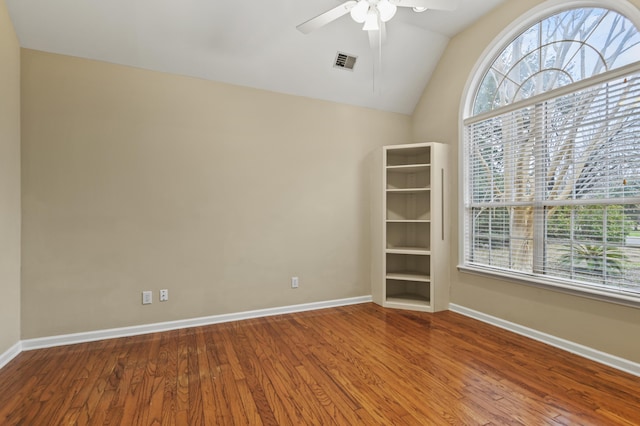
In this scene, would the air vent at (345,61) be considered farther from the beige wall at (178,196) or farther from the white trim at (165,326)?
the white trim at (165,326)

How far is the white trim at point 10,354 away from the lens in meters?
2.35

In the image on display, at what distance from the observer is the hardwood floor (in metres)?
1.79

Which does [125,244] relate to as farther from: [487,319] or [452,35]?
[452,35]

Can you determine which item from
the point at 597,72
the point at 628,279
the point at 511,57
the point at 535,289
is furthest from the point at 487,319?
the point at 511,57

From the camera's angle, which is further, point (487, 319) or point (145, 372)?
point (487, 319)

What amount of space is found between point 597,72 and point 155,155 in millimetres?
3931

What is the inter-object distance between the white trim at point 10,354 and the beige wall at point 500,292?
4222 mm

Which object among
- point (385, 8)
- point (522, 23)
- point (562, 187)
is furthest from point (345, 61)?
point (562, 187)

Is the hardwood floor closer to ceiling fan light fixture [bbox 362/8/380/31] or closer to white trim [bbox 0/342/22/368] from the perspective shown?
white trim [bbox 0/342/22/368]

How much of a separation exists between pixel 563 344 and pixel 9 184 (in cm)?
471

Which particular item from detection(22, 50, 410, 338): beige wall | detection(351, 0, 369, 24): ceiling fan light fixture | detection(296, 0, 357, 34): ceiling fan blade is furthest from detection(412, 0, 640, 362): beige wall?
detection(296, 0, 357, 34): ceiling fan blade

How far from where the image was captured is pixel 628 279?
2.31 metres

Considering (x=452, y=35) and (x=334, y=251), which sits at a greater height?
(x=452, y=35)

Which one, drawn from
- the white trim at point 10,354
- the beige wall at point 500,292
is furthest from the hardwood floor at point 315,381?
the beige wall at point 500,292
